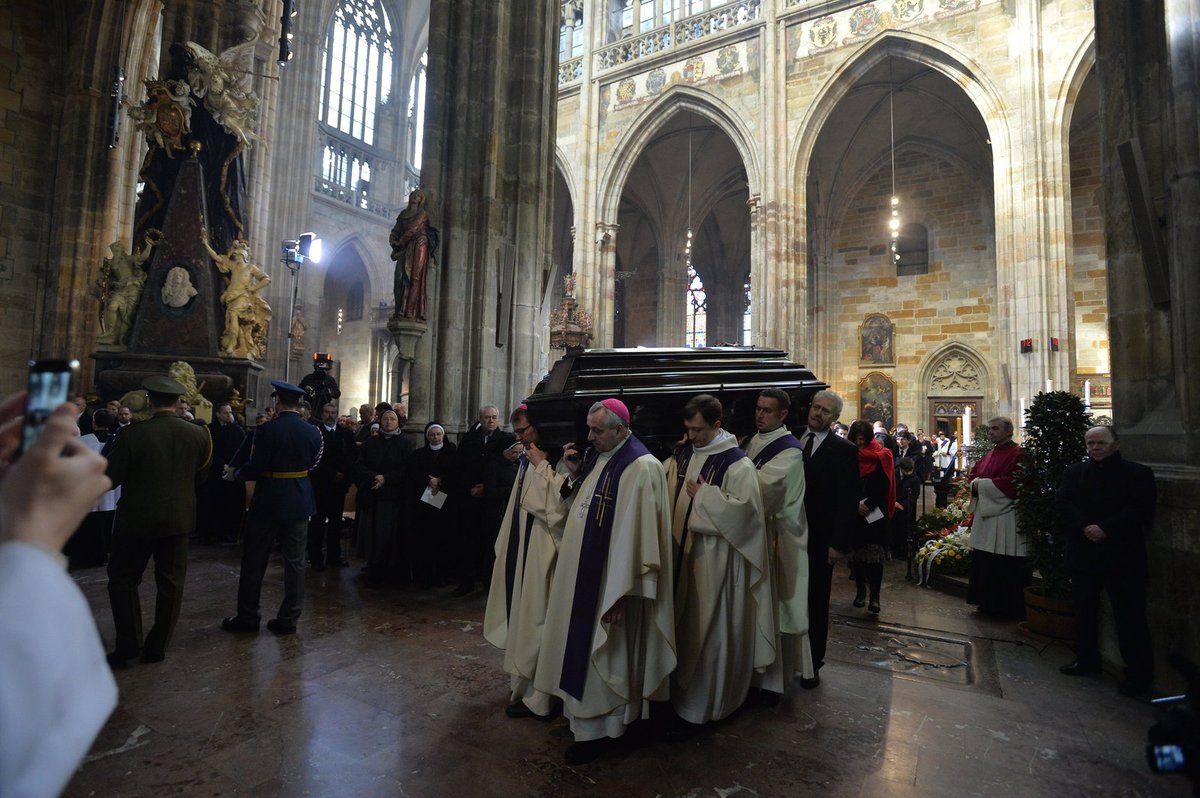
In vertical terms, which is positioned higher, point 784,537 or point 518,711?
point 784,537

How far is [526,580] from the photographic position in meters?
3.25

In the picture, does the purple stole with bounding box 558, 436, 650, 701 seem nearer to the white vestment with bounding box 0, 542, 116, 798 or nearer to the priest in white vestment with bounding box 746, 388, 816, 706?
the priest in white vestment with bounding box 746, 388, 816, 706

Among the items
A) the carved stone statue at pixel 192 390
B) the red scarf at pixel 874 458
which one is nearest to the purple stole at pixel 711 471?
the red scarf at pixel 874 458

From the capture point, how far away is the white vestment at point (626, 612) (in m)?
2.71

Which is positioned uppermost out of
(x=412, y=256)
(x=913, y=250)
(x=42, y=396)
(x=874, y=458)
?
(x=913, y=250)

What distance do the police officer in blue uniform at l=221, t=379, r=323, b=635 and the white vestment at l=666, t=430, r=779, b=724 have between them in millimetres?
2616

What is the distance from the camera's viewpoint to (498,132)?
7.63m

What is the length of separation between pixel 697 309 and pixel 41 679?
83.8 feet

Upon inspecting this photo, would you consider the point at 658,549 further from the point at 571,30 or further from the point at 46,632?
the point at 571,30

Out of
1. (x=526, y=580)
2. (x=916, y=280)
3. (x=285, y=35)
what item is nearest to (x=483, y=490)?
(x=526, y=580)

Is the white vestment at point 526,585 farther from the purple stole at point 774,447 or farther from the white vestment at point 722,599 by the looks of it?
the purple stole at point 774,447

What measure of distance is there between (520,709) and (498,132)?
21.6 feet

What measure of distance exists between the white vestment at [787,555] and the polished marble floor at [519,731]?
197 mm

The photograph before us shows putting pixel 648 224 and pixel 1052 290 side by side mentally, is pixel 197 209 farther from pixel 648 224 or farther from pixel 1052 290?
pixel 648 224
